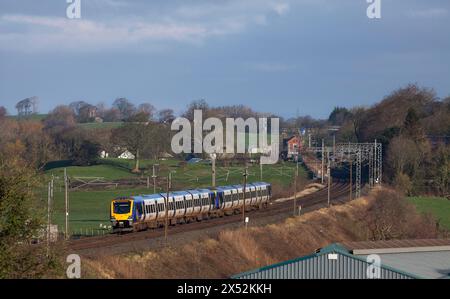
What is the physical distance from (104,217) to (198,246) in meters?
28.7

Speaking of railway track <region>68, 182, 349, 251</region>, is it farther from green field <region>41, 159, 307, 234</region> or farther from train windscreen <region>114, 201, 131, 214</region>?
green field <region>41, 159, 307, 234</region>

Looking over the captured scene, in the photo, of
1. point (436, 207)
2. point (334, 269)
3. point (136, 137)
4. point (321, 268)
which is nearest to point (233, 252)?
point (321, 268)

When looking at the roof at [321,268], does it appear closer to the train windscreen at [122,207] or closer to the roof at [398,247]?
the roof at [398,247]

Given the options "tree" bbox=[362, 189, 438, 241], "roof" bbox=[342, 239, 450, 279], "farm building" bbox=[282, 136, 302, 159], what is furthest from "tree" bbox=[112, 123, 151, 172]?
"roof" bbox=[342, 239, 450, 279]


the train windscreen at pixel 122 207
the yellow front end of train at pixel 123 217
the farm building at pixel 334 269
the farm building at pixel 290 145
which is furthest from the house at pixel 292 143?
the farm building at pixel 334 269

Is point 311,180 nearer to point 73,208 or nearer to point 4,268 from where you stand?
point 73,208

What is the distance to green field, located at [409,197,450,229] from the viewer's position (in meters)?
74.2

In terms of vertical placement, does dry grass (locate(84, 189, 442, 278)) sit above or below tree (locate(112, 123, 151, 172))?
below

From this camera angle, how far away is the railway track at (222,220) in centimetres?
4312

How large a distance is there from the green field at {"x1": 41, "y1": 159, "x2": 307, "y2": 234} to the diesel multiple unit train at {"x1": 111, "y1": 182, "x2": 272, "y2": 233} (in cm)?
971

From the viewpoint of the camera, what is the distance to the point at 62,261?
76.9 feet

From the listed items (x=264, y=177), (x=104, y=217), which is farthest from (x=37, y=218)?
(x=264, y=177)

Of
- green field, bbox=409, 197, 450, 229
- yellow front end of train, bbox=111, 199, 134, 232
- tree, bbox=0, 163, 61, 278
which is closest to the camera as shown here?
tree, bbox=0, 163, 61, 278

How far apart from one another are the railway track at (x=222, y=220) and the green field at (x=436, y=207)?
7.62 meters
